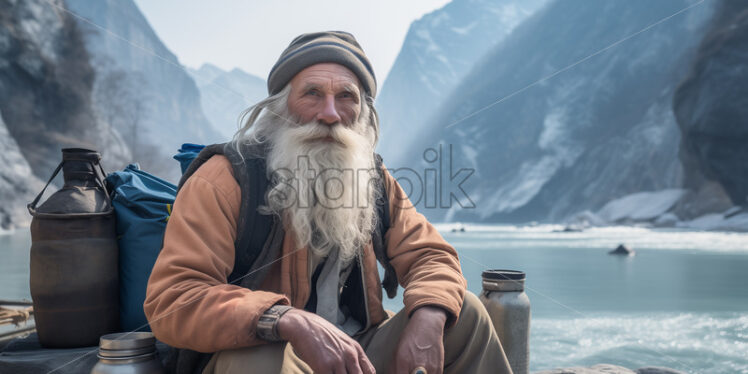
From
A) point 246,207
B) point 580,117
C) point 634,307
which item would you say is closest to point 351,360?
point 246,207

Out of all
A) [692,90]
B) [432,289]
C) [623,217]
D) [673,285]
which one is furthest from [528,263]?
[623,217]

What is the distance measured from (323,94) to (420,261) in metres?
0.72

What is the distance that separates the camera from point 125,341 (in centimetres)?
152

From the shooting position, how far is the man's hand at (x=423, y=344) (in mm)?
1536

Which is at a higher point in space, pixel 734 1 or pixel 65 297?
pixel 734 1

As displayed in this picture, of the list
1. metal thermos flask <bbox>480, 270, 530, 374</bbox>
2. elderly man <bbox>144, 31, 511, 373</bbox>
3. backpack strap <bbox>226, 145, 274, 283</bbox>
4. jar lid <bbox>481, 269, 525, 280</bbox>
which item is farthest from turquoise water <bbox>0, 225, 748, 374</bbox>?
backpack strap <bbox>226, 145, 274, 283</bbox>

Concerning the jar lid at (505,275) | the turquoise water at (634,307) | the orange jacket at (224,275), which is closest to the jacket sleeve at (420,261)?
the orange jacket at (224,275)

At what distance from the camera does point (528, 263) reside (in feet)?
36.9

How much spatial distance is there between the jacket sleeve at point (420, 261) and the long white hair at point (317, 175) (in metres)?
0.10

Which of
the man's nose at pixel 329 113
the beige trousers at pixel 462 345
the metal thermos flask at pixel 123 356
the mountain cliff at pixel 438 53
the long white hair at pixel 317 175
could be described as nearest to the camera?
the metal thermos flask at pixel 123 356

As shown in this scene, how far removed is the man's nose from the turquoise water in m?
2.99

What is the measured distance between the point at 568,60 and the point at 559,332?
5750cm

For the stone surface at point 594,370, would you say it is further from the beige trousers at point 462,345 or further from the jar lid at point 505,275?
the beige trousers at point 462,345

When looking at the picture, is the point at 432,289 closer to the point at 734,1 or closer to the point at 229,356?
the point at 229,356
